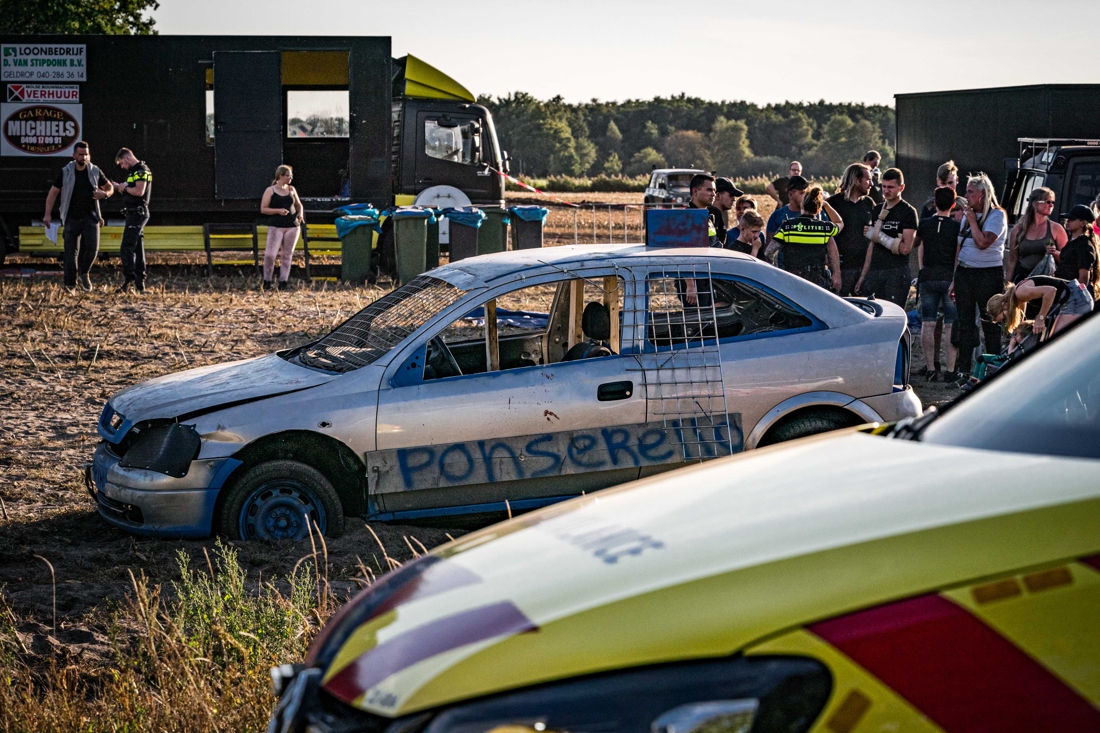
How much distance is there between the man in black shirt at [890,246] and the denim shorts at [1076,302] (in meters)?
2.92

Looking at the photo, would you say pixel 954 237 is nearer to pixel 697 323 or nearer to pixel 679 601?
pixel 697 323

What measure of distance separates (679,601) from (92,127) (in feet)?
63.0

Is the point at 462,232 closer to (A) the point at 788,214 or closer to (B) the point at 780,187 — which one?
(B) the point at 780,187

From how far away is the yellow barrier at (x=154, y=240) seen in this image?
18.7 metres

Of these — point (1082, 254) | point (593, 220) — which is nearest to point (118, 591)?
point (1082, 254)

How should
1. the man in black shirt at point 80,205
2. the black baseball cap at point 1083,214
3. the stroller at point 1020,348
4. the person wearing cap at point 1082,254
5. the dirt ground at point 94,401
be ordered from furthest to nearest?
the man in black shirt at point 80,205 → the black baseball cap at point 1083,214 → the person wearing cap at point 1082,254 → the stroller at point 1020,348 → the dirt ground at point 94,401

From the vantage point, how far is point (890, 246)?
10938 mm

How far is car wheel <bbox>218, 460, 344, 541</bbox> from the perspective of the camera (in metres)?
6.11

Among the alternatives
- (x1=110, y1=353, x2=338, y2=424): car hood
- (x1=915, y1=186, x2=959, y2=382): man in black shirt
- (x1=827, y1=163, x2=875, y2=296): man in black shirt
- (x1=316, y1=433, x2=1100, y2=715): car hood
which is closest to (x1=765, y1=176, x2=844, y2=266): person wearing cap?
(x1=827, y1=163, x2=875, y2=296): man in black shirt

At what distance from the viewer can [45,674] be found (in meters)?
4.57

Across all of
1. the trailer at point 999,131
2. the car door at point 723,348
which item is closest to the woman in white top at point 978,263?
the trailer at point 999,131

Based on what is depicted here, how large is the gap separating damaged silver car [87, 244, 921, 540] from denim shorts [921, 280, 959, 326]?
4.25 m

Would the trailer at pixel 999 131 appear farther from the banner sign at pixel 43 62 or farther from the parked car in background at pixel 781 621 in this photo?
the banner sign at pixel 43 62

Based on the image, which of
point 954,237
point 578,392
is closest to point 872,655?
point 578,392
